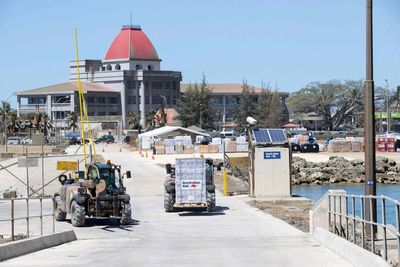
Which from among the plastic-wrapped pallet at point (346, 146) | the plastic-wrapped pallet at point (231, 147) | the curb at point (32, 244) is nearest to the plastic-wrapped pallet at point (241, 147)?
the plastic-wrapped pallet at point (231, 147)

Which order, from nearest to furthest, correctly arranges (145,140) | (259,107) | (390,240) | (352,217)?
(390,240) → (352,217) → (145,140) → (259,107)

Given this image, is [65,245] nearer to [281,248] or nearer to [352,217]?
[281,248]

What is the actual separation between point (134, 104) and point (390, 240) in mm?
161758

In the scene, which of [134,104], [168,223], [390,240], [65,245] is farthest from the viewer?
[134,104]

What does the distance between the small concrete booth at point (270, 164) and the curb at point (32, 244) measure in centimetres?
1373

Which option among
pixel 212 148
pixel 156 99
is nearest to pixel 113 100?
pixel 156 99

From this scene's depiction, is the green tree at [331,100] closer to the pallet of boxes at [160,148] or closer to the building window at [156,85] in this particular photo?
the building window at [156,85]

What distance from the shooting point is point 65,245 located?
21047mm

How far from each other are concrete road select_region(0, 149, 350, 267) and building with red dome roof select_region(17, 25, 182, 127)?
13529 cm

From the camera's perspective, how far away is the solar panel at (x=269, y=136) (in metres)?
35.5

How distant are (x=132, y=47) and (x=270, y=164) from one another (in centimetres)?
14542

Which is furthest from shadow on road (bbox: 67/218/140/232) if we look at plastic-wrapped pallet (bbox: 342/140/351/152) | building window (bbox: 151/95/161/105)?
building window (bbox: 151/95/161/105)

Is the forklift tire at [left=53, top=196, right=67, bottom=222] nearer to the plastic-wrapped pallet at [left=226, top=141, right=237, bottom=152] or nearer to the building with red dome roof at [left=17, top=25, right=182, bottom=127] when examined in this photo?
the plastic-wrapped pallet at [left=226, top=141, right=237, bottom=152]

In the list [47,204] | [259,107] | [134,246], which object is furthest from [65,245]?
[259,107]
